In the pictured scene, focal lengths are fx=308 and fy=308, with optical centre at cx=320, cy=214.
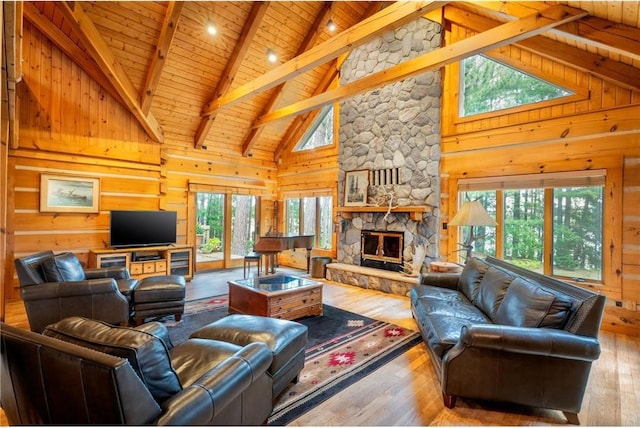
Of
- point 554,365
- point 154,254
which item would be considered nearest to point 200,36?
point 154,254

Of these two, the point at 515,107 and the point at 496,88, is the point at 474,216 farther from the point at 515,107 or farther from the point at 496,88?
the point at 496,88

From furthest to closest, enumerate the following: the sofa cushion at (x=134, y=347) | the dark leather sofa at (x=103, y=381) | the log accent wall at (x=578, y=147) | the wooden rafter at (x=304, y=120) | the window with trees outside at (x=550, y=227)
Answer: the wooden rafter at (x=304, y=120) < the window with trees outside at (x=550, y=227) < the log accent wall at (x=578, y=147) < the sofa cushion at (x=134, y=347) < the dark leather sofa at (x=103, y=381)

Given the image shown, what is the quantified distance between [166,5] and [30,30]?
214 centimetres

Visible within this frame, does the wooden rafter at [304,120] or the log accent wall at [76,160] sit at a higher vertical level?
the wooden rafter at [304,120]

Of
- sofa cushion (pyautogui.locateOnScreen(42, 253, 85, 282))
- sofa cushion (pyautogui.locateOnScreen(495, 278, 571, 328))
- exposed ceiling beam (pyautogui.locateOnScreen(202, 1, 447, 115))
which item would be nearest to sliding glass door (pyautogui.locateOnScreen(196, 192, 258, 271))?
exposed ceiling beam (pyautogui.locateOnScreen(202, 1, 447, 115))

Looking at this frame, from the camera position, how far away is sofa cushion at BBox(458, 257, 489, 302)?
3.38 m

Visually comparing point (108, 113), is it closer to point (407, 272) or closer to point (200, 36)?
point (200, 36)

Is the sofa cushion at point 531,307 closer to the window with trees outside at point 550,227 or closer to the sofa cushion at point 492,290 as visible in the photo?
the sofa cushion at point 492,290

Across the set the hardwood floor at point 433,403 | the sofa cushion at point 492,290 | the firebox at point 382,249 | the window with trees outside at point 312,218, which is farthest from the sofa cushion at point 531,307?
the window with trees outside at point 312,218

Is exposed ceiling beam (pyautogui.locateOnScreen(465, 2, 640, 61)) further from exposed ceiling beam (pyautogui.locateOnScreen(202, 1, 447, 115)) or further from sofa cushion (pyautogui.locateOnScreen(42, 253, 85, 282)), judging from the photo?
sofa cushion (pyautogui.locateOnScreen(42, 253, 85, 282))

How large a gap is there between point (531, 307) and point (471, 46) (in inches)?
114

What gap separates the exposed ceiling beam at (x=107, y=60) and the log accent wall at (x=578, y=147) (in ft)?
18.4

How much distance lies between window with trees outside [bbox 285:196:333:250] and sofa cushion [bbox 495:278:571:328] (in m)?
4.93

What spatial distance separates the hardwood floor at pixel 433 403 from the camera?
208 centimetres
